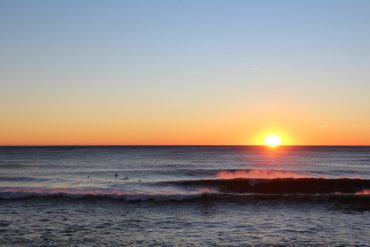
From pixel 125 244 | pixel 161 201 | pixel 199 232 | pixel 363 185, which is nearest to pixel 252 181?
pixel 363 185

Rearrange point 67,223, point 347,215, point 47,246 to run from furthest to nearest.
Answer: point 347,215 → point 67,223 → point 47,246

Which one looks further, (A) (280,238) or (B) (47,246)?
(A) (280,238)

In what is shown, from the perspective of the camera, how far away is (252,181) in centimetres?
4031

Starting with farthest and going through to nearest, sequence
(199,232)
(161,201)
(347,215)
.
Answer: (161,201) → (347,215) → (199,232)

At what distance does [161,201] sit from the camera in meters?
28.9

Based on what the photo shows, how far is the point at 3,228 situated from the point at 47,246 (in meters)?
4.58

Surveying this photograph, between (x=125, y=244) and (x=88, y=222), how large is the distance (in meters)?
5.21

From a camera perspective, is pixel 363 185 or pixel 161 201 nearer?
pixel 161 201

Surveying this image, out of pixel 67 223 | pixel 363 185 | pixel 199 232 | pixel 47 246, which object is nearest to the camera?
pixel 47 246

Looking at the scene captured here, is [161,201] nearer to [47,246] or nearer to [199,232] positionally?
[199,232]

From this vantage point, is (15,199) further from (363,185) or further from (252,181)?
(363,185)

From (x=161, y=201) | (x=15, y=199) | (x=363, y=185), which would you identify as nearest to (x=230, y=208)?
(x=161, y=201)

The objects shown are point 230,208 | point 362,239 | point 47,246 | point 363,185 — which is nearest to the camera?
point 47,246

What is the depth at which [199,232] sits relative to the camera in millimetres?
19328
